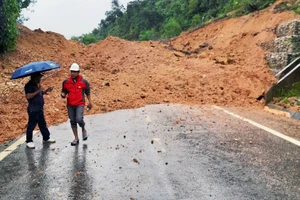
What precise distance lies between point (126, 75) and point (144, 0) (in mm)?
55707

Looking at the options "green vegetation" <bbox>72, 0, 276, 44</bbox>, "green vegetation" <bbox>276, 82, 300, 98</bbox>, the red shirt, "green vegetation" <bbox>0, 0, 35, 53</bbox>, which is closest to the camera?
the red shirt

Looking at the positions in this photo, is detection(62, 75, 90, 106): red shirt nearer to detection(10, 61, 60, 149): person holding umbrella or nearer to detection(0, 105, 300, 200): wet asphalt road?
detection(10, 61, 60, 149): person holding umbrella

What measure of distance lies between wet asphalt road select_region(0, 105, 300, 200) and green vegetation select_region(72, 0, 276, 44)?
22581 mm

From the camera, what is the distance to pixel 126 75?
55.7ft

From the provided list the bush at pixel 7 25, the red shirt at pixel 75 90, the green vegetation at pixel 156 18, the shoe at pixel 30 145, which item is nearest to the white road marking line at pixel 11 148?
the shoe at pixel 30 145

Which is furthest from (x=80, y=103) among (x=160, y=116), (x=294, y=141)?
(x=294, y=141)

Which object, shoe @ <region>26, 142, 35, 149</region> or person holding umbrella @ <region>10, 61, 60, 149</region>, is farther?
shoe @ <region>26, 142, 35, 149</region>

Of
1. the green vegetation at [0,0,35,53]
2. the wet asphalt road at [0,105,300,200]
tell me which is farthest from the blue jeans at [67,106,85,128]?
the green vegetation at [0,0,35,53]

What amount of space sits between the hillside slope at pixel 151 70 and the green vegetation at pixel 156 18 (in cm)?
817

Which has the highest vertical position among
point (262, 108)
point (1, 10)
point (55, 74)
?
point (1, 10)

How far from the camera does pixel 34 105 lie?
24.8 ft

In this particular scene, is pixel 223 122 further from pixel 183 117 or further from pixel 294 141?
pixel 294 141

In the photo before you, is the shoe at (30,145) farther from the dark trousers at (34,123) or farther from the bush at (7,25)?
the bush at (7,25)

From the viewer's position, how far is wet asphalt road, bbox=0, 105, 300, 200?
456 centimetres
